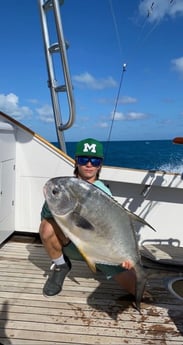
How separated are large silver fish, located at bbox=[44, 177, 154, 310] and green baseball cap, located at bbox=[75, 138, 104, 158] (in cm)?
53

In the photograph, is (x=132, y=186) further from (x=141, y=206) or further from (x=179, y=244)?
(x=179, y=244)

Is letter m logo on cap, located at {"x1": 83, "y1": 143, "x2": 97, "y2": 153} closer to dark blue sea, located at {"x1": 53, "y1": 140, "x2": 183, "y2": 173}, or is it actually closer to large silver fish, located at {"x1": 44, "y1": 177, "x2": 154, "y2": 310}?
large silver fish, located at {"x1": 44, "y1": 177, "x2": 154, "y2": 310}

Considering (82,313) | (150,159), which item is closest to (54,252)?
(82,313)

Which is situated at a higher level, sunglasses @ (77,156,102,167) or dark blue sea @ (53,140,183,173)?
sunglasses @ (77,156,102,167)

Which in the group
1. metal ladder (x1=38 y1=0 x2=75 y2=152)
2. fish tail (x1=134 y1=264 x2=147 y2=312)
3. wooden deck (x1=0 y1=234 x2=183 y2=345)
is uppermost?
metal ladder (x1=38 y1=0 x2=75 y2=152)

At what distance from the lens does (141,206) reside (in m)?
4.37

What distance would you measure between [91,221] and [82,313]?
92 centimetres

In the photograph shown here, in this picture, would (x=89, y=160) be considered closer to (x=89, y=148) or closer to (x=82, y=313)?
(x=89, y=148)

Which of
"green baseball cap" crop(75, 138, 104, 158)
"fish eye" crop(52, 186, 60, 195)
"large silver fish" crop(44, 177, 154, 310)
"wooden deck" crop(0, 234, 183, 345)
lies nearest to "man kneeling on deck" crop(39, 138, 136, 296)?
"green baseball cap" crop(75, 138, 104, 158)

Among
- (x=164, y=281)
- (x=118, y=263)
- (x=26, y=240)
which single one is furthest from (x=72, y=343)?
(x=26, y=240)

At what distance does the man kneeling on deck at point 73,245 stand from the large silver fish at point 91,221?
0.47 meters

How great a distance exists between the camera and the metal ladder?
12.7ft

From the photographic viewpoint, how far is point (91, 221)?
2119mm

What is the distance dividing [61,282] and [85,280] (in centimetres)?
38
